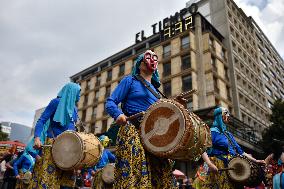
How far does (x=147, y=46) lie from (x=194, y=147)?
35.9 meters

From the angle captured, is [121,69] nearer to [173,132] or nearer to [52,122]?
[52,122]

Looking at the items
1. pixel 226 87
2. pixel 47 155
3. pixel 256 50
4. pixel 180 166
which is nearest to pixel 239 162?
pixel 47 155

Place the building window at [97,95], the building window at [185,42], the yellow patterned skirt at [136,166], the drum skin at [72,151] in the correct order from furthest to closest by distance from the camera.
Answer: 1. the building window at [97,95]
2. the building window at [185,42]
3. the drum skin at [72,151]
4. the yellow patterned skirt at [136,166]

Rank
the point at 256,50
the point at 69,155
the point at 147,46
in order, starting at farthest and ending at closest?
the point at 256,50 < the point at 147,46 < the point at 69,155

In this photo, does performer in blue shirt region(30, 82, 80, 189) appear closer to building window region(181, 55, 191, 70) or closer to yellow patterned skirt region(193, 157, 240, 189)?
yellow patterned skirt region(193, 157, 240, 189)

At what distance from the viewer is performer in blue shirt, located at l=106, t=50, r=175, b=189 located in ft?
9.37

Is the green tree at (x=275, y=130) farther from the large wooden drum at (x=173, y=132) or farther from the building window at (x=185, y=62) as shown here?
the large wooden drum at (x=173, y=132)

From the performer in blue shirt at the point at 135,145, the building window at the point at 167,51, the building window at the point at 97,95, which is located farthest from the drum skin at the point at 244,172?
the building window at the point at 97,95

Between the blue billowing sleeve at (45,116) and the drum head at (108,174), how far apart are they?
2.53 m

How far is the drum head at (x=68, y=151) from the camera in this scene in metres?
4.12

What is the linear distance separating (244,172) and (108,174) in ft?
10.3

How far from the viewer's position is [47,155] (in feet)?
14.6

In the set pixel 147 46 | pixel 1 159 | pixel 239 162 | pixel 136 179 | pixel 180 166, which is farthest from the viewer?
pixel 147 46

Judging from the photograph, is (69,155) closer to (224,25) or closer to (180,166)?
(180,166)
